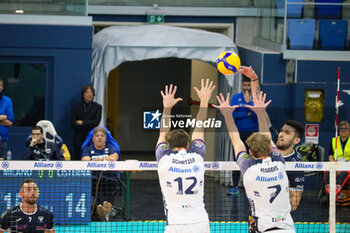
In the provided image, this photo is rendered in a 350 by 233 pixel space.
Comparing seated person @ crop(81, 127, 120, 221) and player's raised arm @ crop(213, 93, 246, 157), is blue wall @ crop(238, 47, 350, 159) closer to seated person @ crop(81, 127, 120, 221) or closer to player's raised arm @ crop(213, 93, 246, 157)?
seated person @ crop(81, 127, 120, 221)

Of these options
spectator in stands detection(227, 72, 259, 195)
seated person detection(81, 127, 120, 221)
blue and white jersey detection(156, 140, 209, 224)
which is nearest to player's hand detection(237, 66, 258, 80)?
blue and white jersey detection(156, 140, 209, 224)

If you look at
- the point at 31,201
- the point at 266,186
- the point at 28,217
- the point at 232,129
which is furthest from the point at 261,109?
the point at 28,217

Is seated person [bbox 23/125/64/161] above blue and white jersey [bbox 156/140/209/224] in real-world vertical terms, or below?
above

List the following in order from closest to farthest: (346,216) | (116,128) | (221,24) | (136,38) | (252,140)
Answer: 1. (252,140)
2. (346,216)
3. (136,38)
4. (221,24)
5. (116,128)

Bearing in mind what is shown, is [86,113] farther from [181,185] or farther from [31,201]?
[181,185]

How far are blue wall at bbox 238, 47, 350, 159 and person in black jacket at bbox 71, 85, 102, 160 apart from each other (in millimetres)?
3619

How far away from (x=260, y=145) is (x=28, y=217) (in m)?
3.48

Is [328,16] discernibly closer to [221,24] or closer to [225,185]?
[221,24]

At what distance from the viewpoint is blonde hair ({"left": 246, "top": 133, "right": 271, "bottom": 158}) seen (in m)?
7.43

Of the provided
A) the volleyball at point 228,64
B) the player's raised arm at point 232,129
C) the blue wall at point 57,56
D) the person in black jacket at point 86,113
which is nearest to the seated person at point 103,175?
the person in black jacket at point 86,113

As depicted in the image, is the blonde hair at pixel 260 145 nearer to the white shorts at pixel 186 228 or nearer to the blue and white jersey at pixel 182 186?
the blue and white jersey at pixel 182 186

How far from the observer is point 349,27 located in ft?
49.4

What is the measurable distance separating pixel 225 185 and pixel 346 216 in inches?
117

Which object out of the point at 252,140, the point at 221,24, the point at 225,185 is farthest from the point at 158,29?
the point at 252,140
